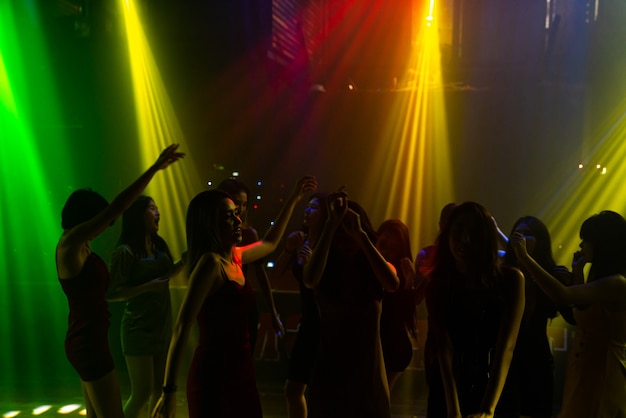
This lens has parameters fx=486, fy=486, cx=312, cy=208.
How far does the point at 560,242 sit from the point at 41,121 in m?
8.92

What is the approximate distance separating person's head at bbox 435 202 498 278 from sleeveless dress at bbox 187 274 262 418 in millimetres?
941

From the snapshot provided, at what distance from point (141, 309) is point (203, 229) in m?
1.29

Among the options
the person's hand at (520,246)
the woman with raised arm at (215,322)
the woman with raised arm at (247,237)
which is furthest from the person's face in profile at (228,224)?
the person's hand at (520,246)

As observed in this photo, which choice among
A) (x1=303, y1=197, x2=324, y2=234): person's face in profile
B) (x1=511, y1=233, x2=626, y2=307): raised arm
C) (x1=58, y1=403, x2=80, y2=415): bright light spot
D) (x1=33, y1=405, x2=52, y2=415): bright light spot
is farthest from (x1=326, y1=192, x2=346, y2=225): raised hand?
(x1=33, y1=405, x2=52, y2=415): bright light spot

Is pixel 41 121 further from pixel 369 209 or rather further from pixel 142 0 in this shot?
pixel 369 209

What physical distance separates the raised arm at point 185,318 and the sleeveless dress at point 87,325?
2.54ft

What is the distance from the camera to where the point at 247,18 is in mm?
→ 8258

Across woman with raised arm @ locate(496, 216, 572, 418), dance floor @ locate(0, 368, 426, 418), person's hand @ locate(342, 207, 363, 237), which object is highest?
person's hand @ locate(342, 207, 363, 237)

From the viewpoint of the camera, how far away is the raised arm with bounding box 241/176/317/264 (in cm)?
271

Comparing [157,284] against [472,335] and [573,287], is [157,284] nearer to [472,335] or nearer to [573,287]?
[472,335]

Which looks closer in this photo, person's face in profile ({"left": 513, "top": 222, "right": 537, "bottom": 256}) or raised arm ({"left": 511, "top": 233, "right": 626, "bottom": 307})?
raised arm ({"left": 511, "top": 233, "right": 626, "bottom": 307})

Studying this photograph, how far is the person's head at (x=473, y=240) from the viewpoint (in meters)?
1.90

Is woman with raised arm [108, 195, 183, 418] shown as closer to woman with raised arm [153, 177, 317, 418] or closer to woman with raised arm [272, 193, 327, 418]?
woman with raised arm [272, 193, 327, 418]

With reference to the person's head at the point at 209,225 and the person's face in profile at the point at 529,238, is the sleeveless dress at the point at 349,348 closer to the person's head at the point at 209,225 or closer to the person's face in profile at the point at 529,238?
the person's head at the point at 209,225
